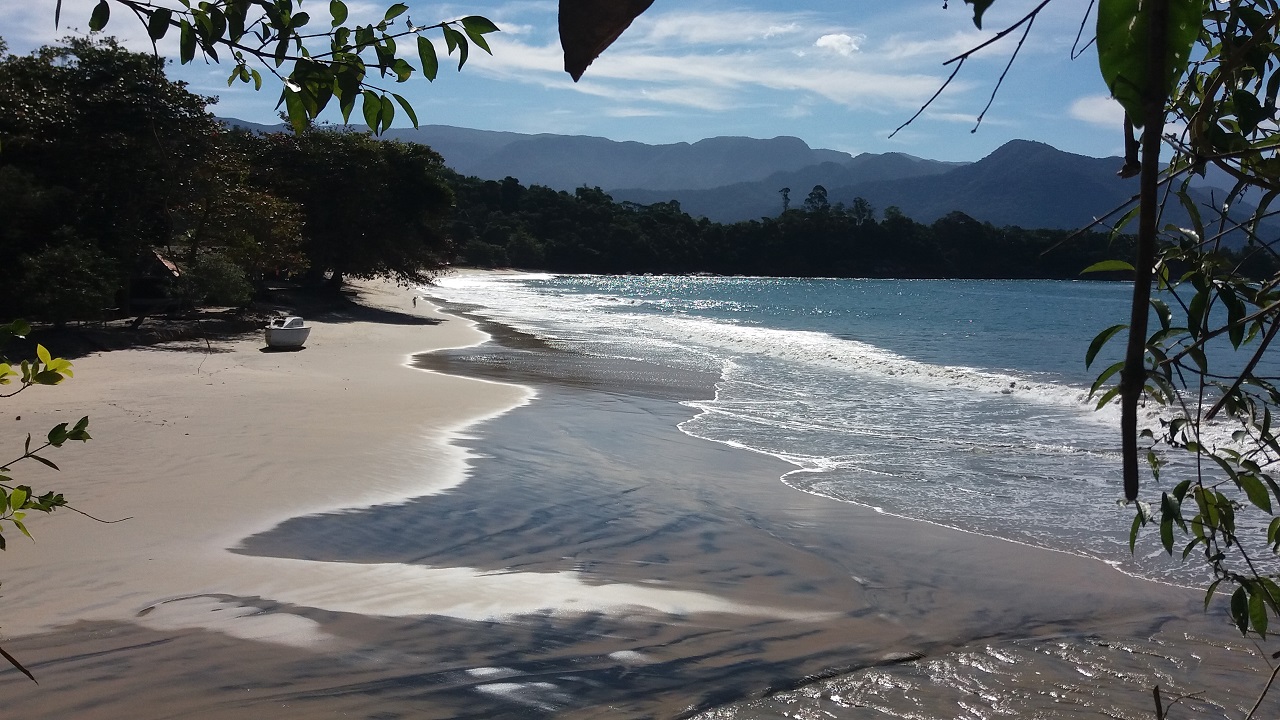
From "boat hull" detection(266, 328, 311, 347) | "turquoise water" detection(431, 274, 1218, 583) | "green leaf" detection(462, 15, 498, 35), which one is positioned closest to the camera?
"green leaf" detection(462, 15, 498, 35)

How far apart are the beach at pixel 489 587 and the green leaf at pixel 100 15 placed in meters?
3.19

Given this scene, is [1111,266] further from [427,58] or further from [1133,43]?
[427,58]

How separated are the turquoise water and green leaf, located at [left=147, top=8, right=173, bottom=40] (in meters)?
2.76

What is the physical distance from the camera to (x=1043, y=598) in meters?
5.97

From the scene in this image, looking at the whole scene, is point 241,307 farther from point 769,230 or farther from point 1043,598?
point 769,230

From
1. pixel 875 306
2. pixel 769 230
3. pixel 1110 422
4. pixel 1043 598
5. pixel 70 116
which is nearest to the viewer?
pixel 1043 598

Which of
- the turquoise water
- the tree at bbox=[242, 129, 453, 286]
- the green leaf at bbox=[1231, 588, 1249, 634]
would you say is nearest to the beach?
the turquoise water

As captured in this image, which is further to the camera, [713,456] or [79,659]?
[713,456]

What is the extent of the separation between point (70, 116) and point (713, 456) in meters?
15.1

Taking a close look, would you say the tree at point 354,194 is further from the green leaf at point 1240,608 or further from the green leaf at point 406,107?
the green leaf at point 1240,608

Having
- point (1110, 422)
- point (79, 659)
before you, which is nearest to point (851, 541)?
point (79, 659)

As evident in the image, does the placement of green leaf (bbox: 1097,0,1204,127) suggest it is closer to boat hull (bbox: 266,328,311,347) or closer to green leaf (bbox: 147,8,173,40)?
green leaf (bbox: 147,8,173,40)

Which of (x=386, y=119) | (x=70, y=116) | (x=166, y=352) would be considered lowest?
(x=166, y=352)

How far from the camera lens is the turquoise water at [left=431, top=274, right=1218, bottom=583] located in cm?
822
